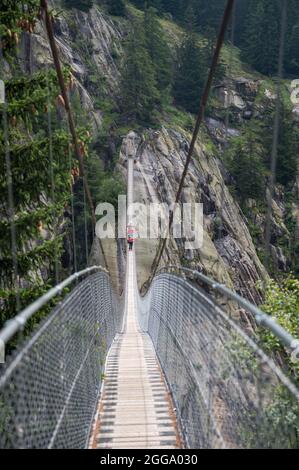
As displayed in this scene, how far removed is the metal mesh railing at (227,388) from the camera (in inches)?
83.7

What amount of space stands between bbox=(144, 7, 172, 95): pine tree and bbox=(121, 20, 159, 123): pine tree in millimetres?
2291

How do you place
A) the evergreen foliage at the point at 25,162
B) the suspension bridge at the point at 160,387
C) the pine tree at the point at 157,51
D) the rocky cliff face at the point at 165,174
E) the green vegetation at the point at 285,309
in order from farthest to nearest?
1. the pine tree at the point at 157,51
2. the rocky cliff face at the point at 165,174
3. the green vegetation at the point at 285,309
4. the evergreen foliage at the point at 25,162
5. the suspension bridge at the point at 160,387

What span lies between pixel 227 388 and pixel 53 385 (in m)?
0.85

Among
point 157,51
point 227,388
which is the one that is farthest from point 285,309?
point 157,51

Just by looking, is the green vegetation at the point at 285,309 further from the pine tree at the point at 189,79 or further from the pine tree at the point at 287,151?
the pine tree at the point at 189,79

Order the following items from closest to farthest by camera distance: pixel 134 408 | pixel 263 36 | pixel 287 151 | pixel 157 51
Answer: pixel 134 408 < pixel 287 151 < pixel 157 51 < pixel 263 36

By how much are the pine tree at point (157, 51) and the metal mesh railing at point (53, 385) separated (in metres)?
32.3

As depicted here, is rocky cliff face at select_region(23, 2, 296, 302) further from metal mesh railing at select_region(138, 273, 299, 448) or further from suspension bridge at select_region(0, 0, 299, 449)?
metal mesh railing at select_region(138, 273, 299, 448)

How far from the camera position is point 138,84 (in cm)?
3108

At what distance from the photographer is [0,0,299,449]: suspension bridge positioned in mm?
2029

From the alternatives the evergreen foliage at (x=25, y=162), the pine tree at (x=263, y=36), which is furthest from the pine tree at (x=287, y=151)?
the evergreen foliage at (x=25, y=162)

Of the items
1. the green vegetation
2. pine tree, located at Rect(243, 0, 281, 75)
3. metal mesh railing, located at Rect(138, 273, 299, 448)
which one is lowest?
the green vegetation

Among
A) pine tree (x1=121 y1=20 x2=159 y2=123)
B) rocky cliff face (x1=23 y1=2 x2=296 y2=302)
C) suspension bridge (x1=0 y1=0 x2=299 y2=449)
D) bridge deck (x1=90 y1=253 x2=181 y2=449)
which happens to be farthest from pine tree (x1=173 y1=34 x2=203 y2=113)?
suspension bridge (x1=0 y1=0 x2=299 y2=449)

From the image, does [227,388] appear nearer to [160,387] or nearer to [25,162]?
[160,387]
